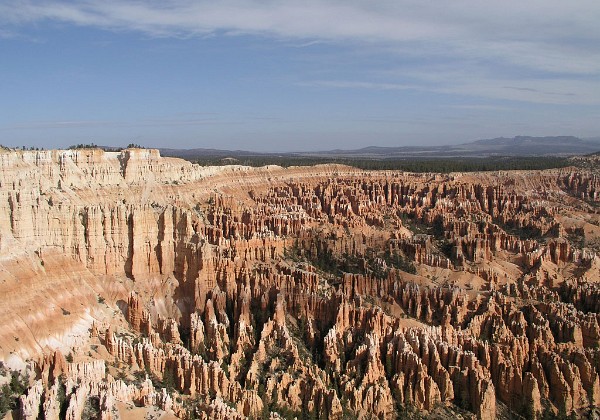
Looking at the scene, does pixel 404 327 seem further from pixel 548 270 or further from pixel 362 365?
pixel 548 270

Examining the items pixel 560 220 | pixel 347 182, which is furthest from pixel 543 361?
pixel 347 182

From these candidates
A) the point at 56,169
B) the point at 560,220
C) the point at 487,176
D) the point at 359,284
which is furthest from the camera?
the point at 487,176

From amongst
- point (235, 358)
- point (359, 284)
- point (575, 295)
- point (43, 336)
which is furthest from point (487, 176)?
point (43, 336)

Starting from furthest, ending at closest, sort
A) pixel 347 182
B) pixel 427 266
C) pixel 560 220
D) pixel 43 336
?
pixel 347 182, pixel 560 220, pixel 427 266, pixel 43 336

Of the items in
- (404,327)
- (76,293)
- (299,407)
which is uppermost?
(76,293)

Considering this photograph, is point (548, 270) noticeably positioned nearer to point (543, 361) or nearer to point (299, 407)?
point (543, 361)

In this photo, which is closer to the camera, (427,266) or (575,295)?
(575,295)

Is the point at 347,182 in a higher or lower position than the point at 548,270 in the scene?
higher
